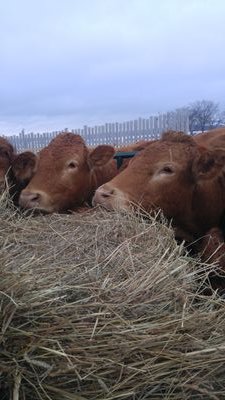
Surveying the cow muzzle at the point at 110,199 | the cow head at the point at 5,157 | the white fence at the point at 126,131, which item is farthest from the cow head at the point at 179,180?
the white fence at the point at 126,131

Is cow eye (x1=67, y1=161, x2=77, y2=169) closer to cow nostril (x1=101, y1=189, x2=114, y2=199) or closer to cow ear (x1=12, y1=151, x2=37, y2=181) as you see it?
cow ear (x1=12, y1=151, x2=37, y2=181)

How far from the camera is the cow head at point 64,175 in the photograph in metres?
4.57

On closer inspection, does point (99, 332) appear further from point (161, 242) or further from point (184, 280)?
point (161, 242)

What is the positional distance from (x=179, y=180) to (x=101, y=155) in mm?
1253

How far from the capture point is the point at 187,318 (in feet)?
7.11

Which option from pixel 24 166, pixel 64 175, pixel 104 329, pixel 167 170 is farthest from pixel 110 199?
pixel 104 329

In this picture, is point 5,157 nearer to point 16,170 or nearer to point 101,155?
point 16,170

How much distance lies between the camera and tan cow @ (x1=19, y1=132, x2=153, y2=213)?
4582mm

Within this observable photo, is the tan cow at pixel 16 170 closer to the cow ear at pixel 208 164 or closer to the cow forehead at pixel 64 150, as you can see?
the cow forehead at pixel 64 150

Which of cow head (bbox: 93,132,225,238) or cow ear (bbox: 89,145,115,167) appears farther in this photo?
cow ear (bbox: 89,145,115,167)

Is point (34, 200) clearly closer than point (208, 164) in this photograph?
No

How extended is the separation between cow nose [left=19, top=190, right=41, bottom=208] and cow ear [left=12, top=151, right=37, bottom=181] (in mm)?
412

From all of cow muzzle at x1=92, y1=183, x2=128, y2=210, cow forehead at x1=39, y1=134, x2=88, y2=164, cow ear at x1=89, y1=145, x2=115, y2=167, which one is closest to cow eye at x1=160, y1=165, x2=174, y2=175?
cow muzzle at x1=92, y1=183, x2=128, y2=210

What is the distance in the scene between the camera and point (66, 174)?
193 inches
